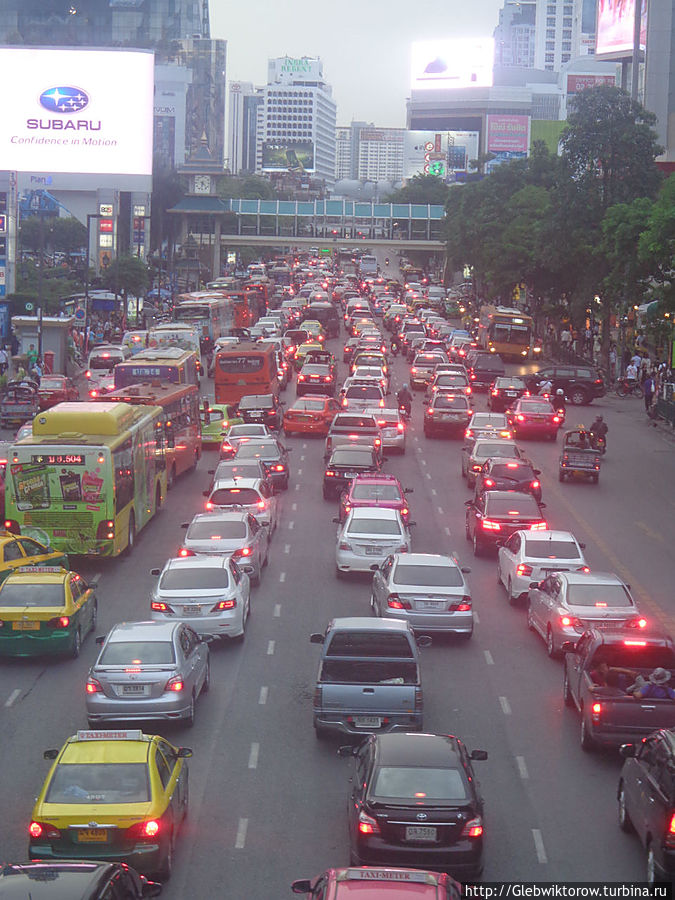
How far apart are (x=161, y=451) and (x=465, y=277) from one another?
135971mm

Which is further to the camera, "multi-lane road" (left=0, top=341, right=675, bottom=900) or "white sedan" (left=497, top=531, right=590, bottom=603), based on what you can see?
"white sedan" (left=497, top=531, right=590, bottom=603)

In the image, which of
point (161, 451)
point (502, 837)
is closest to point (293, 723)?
point (502, 837)

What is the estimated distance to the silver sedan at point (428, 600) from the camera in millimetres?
22000

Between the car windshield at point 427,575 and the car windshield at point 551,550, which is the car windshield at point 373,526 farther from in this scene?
the car windshield at point 427,575

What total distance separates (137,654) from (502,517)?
13507 mm

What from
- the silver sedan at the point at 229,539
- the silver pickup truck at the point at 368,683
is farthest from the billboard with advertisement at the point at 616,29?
the silver pickup truck at the point at 368,683

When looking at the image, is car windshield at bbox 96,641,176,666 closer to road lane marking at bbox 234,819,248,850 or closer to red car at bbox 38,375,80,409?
road lane marking at bbox 234,819,248,850

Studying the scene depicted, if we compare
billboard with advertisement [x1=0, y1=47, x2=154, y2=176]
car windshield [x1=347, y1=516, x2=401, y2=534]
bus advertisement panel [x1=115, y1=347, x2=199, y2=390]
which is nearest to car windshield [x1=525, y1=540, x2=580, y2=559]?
car windshield [x1=347, y1=516, x2=401, y2=534]

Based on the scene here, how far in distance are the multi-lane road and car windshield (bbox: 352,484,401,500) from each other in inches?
57.0

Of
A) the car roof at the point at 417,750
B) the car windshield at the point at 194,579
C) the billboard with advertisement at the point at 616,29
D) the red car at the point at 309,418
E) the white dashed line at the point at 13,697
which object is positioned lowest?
the white dashed line at the point at 13,697

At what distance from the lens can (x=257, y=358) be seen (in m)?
51.5

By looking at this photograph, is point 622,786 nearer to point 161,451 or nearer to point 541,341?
point 161,451

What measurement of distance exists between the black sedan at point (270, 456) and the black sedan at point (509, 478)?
18.8ft

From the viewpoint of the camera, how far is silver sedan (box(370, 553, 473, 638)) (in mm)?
22000
